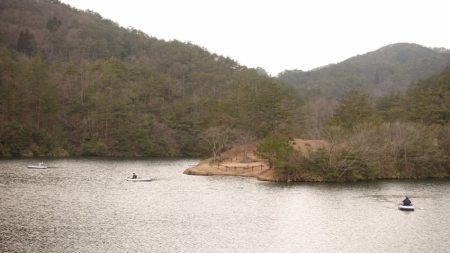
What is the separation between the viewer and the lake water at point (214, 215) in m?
38.9

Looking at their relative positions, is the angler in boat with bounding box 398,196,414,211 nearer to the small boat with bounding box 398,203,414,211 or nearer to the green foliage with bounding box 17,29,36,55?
the small boat with bounding box 398,203,414,211

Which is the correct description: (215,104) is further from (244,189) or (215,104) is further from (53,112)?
(244,189)

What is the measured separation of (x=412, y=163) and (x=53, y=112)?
80.6m

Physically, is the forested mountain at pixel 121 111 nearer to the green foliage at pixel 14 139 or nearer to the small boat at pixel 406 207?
the green foliage at pixel 14 139

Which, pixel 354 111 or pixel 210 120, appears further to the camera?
pixel 210 120

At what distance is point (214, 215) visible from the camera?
49.4 meters

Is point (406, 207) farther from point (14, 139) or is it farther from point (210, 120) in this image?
point (14, 139)

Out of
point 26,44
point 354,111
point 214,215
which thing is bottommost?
point 214,215

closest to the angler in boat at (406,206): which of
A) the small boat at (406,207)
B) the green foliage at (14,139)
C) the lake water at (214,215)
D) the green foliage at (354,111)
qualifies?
the small boat at (406,207)

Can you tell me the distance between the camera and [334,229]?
146 ft

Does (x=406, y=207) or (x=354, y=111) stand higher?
(x=354, y=111)

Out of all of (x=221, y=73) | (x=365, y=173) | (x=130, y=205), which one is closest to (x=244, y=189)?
(x=130, y=205)

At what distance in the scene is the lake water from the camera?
38.9 meters

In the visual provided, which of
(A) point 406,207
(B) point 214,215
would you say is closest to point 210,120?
(A) point 406,207
